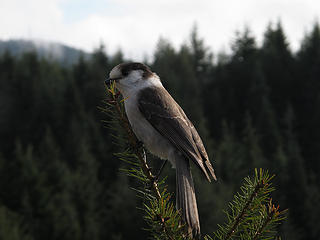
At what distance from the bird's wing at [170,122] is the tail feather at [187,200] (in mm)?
258

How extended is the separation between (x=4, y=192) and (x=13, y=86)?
3865 cm

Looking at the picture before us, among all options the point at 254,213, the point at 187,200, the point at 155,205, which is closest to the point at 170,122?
the point at 187,200

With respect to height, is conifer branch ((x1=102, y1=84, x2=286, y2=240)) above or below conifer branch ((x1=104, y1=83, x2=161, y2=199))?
below

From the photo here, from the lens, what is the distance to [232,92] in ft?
277

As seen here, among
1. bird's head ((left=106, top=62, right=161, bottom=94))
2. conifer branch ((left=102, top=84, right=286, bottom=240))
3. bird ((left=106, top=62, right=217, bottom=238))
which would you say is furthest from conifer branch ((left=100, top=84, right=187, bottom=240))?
bird's head ((left=106, top=62, right=161, bottom=94))

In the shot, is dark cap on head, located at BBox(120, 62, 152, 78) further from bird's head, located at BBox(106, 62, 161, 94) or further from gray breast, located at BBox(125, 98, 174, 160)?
gray breast, located at BBox(125, 98, 174, 160)

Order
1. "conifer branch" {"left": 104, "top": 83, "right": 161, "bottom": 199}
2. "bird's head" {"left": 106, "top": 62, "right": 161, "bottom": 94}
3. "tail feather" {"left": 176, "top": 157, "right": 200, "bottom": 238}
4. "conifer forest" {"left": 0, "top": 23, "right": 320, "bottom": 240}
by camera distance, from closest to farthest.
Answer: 1. "tail feather" {"left": 176, "top": 157, "right": 200, "bottom": 238}
2. "conifer branch" {"left": 104, "top": 83, "right": 161, "bottom": 199}
3. "bird's head" {"left": 106, "top": 62, "right": 161, "bottom": 94}
4. "conifer forest" {"left": 0, "top": 23, "right": 320, "bottom": 240}

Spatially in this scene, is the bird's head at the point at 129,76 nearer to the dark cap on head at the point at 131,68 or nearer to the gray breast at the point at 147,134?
the dark cap on head at the point at 131,68

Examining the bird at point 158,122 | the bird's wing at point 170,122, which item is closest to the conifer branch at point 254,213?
the bird at point 158,122

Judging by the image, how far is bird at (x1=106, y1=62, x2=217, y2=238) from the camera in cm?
435

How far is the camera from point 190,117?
7038cm

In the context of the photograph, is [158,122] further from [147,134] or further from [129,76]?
[129,76]

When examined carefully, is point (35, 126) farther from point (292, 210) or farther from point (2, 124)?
point (292, 210)

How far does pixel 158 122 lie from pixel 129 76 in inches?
26.6
